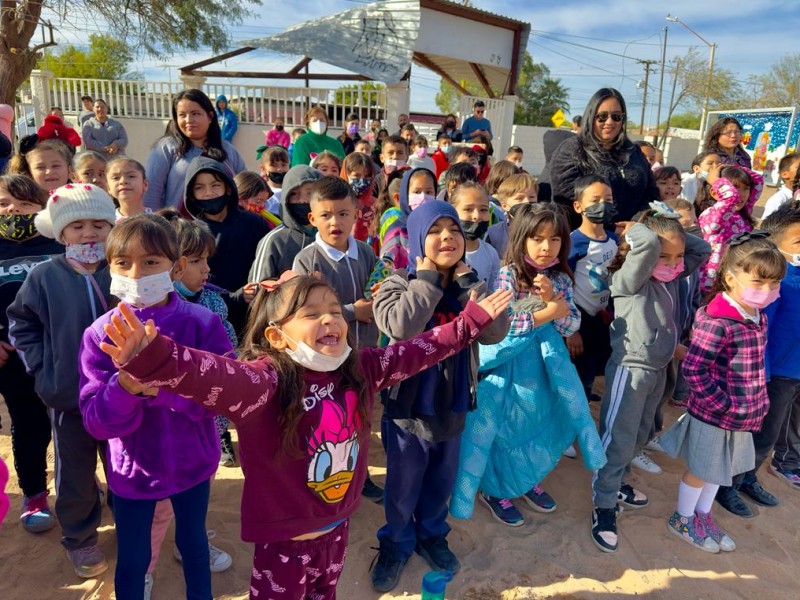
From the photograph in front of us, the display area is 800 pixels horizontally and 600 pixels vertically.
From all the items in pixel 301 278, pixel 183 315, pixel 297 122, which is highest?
pixel 297 122

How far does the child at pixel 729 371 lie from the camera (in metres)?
2.83

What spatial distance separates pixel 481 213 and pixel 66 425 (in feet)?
7.51

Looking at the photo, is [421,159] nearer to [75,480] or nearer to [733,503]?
[733,503]

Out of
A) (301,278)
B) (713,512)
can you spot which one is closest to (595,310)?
(713,512)

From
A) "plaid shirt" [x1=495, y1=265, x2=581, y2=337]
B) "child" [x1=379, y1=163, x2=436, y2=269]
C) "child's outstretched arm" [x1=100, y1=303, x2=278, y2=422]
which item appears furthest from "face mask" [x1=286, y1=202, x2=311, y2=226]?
"child's outstretched arm" [x1=100, y1=303, x2=278, y2=422]

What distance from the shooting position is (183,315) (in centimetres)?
205

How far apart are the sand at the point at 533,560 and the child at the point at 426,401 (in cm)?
17

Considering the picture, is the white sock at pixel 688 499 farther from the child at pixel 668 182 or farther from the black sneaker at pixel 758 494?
the child at pixel 668 182

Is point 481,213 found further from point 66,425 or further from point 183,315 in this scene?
point 66,425

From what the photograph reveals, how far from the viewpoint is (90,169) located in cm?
383

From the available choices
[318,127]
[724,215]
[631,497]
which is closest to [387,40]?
[318,127]

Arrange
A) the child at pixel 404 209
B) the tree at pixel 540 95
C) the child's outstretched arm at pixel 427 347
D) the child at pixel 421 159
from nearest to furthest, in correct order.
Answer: the child's outstretched arm at pixel 427 347 < the child at pixel 404 209 < the child at pixel 421 159 < the tree at pixel 540 95

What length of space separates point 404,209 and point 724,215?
3084 mm

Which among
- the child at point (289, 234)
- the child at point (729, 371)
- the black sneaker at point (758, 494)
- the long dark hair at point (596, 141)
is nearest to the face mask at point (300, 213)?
the child at point (289, 234)
